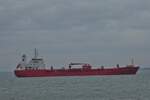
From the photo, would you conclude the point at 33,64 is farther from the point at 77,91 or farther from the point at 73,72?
the point at 77,91

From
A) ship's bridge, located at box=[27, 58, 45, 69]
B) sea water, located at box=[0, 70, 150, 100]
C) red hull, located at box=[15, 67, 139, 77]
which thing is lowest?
sea water, located at box=[0, 70, 150, 100]

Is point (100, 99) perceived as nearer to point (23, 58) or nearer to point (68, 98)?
point (68, 98)

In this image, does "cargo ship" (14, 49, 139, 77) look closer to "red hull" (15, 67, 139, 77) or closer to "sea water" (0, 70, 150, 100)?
"red hull" (15, 67, 139, 77)

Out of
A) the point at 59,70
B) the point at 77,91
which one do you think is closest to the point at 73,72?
the point at 59,70

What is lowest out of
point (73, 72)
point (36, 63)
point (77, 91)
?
point (77, 91)

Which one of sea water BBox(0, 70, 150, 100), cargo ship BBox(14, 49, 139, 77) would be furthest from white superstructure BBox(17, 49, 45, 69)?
sea water BBox(0, 70, 150, 100)

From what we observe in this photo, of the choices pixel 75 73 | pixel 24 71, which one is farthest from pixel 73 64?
pixel 24 71

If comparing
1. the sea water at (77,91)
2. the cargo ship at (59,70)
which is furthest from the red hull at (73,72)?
the sea water at (77,91)

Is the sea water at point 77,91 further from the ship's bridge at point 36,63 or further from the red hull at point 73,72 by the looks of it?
the ship's bridge at point 36,63

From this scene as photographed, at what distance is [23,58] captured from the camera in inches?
4855

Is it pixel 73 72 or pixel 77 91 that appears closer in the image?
pixel 77 91

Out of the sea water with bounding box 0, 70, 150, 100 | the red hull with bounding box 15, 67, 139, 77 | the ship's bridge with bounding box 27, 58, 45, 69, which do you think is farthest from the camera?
the ship's bridge with bounding box 27, 58, 45, 69

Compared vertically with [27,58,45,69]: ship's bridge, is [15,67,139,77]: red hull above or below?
below

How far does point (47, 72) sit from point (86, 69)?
10.6 metres
